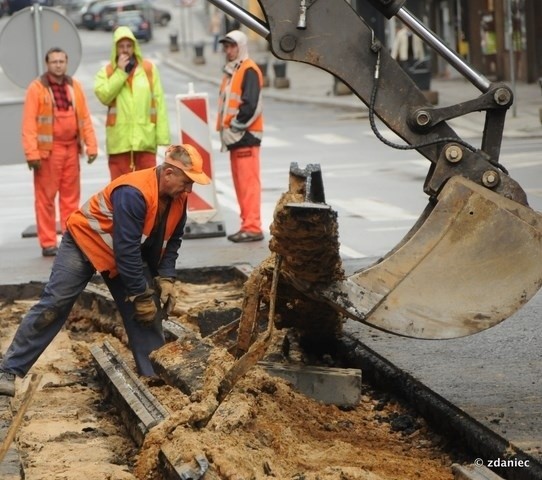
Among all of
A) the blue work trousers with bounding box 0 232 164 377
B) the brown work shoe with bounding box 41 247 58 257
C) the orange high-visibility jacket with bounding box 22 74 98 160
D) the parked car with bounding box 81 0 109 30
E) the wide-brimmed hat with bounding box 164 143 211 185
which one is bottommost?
the parked car with bounding box 81 0 109 30

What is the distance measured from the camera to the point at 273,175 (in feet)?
67.1

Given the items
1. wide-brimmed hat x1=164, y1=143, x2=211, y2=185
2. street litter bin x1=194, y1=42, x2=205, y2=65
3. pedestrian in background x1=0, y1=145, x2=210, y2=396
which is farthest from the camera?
street litter bin x1=194, y1=42, x2=205, y2=65

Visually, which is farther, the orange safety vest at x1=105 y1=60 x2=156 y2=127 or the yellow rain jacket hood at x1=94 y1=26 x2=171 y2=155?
the orange safety vest at x1=105 y1=60 x2=156 y2=127

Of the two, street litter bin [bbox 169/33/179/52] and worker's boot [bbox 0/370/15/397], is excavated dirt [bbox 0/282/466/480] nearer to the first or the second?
worker's boot [bbox 0/370/15/397]

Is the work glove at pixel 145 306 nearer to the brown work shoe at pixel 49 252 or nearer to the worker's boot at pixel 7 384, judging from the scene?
the worker's boot at pixel 7 384

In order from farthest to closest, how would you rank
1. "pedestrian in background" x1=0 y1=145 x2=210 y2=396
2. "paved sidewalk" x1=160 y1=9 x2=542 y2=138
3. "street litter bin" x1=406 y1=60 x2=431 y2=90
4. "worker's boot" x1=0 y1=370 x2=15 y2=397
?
"street litter bin" x1=406 y1=60 x2=431 y2=90
"paved sidewalk" x1=160 y1=9 x2=542 y2=138
"worker's boot" x1=0 y1=370 x2=15 y2=397
"pedestrian in background" x1=0 y1=145 x2=210 y2=396

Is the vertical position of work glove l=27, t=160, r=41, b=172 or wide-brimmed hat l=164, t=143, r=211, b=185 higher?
wide-brimmed hat l=164, t=143, r=211, b=185

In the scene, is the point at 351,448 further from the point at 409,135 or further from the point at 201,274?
the point at 201,274

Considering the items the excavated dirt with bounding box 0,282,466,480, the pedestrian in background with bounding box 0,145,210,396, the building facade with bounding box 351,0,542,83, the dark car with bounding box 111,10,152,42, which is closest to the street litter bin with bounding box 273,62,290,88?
the building facade with bounding box 351,0,542,83

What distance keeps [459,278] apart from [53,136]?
775cm

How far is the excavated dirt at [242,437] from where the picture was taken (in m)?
6.61

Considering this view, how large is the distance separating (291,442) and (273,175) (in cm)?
1331

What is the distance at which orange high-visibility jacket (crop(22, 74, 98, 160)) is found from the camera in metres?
14.1

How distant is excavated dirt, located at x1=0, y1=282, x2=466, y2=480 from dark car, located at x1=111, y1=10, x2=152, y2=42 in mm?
59706
